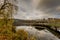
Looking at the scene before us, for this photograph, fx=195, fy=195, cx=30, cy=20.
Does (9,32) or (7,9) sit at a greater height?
(7,9)

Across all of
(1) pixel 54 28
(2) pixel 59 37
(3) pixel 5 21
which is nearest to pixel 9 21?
(3) pixel 5 21

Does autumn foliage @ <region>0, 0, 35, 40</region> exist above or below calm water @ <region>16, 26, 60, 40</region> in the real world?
above

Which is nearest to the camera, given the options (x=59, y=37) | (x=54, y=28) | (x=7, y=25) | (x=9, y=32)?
(x=9, y=32)

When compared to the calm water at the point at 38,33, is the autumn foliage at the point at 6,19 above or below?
above

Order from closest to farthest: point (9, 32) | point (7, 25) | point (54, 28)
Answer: point (9, 32) → point (7, 25) → point (54, 28)

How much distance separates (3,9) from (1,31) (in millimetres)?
1487

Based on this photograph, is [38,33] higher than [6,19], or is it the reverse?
[6,19]

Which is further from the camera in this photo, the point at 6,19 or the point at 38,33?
the point at 38,33

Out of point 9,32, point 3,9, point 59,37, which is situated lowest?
point 59,37

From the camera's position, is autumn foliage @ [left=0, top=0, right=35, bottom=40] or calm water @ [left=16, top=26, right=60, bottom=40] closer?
autumn foliage @ [left=0, top=0, right=35, bottom=40]

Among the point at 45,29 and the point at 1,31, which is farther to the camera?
the point at 45,29

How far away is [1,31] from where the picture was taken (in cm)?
1160

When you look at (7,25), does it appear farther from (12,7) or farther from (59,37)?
(59,37)

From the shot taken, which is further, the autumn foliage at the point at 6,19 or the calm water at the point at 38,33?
the calm water at the point at 38,33
